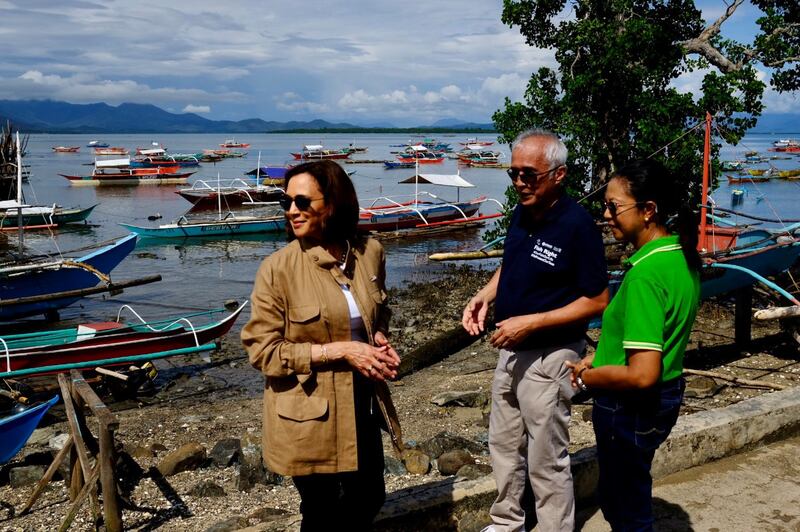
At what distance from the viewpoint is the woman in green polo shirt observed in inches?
103

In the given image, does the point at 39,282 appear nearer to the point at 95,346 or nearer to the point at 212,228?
the point at 95,346

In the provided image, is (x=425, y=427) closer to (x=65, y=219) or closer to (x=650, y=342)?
(x=650, y=342)

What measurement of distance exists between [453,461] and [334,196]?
3.65 metres

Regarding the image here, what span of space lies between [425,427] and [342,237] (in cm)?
494

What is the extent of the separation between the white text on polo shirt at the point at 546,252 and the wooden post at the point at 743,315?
7.09 m

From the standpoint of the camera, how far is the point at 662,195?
9.14 feet

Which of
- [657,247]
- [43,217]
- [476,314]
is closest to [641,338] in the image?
[657,247]

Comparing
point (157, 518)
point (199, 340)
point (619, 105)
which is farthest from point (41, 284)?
point (619, 105)

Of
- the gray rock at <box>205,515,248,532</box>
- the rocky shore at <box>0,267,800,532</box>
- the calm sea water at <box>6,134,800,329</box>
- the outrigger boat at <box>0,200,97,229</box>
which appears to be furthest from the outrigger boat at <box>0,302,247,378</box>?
the outrigger boat at <box>0,200,97,229</box>

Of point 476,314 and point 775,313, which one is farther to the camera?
point 775,313

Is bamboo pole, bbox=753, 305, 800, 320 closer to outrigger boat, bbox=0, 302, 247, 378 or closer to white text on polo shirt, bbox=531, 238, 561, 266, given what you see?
white text on polo shirt, bbox=531, 238, 561, 266

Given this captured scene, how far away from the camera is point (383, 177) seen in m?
62.9

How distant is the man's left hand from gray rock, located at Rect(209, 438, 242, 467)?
444 centimetres

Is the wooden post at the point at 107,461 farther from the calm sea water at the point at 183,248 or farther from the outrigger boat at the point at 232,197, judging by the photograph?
the outrigger boat at the point at 232,197
